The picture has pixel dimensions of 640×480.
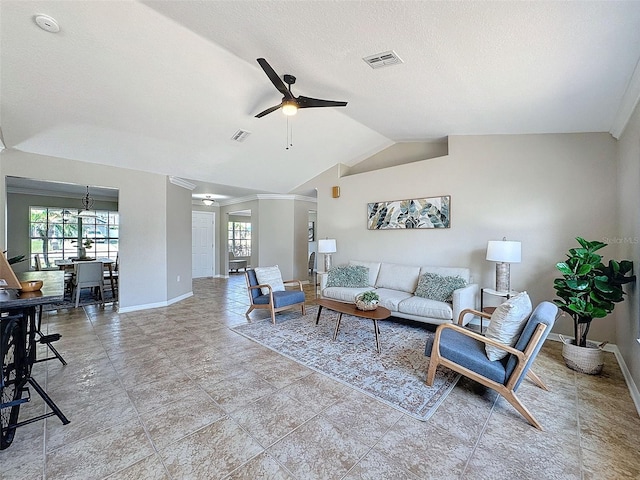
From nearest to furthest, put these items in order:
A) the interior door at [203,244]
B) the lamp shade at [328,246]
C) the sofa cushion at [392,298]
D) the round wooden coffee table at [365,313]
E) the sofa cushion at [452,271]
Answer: the round wooden coffee table at [365,313] < the sofa cushion at [392,298] < the sofa cushion at [452,271] < the lamp shade at [328,246] < the interior door at [203,244]

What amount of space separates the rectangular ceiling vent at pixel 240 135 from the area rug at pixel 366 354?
9.96 feet

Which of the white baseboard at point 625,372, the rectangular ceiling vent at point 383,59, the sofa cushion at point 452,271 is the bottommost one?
the white baseboard at point 625,372

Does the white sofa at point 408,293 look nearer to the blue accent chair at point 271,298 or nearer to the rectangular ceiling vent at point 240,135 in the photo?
the blue accent chair at point 271,298

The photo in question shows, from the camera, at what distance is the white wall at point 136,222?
4.40 metres

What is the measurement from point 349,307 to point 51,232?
844cm

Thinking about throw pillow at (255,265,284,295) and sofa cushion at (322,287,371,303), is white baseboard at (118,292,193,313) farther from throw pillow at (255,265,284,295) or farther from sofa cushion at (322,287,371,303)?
sofa cushion at (322,287,371,303)

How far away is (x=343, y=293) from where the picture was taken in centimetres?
454

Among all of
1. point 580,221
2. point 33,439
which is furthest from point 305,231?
point 33,439

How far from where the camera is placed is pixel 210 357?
10.0ft

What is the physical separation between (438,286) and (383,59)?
116 inches

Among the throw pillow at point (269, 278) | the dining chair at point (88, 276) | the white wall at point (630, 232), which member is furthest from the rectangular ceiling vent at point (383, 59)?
the dining chair at point (88, 276)

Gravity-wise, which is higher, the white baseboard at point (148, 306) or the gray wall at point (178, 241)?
the gray wall at point (178, 241)

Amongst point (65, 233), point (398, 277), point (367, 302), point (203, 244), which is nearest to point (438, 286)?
point (398, 277)

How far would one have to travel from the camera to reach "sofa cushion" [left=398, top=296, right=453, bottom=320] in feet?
11.8
